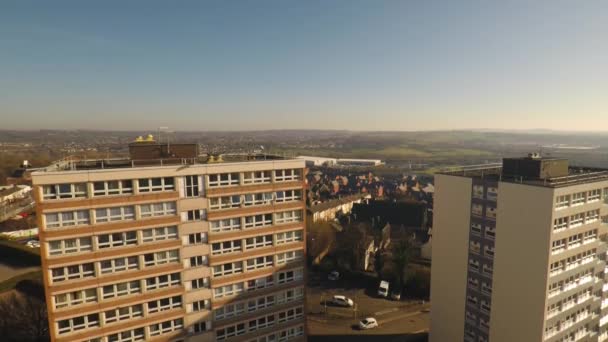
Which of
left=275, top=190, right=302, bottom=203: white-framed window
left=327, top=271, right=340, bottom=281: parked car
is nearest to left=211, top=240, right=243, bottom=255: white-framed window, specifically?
left=275, top=190, right=302, bottom=203: white-framed window

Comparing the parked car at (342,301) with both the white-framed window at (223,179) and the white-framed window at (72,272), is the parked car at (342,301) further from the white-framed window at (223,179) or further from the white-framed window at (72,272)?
the white-framed window at (72,272)

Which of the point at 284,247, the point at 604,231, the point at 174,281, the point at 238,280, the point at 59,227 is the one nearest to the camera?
the point at 59,227

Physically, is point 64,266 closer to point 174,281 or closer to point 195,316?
point 174,281

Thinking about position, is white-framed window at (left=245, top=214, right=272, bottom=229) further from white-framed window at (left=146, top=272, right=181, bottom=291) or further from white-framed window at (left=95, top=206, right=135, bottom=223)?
white-framed window at (left=95, top=206, right=135, bottom=223)

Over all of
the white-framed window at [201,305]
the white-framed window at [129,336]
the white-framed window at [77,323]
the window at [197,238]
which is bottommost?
the white-framed window at [129,336]

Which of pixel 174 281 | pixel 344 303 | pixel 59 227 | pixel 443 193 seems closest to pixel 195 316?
pixel 174 281

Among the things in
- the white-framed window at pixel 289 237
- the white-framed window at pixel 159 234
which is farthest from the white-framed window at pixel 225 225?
the white-framed window at pixel 289 237

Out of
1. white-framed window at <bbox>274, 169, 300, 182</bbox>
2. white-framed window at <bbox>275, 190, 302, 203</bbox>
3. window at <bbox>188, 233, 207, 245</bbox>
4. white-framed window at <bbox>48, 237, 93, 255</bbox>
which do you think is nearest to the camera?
white-framed window at <bbox>48, 237, 93, 255</bbox>
